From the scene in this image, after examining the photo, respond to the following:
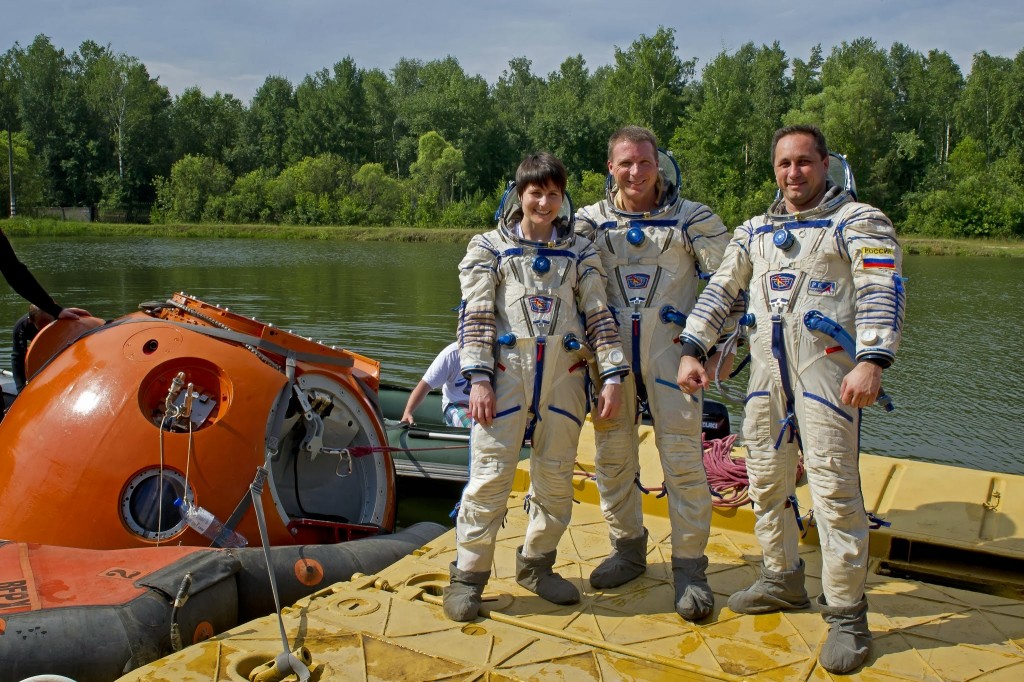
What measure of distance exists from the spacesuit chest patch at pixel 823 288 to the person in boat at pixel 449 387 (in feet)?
12.4

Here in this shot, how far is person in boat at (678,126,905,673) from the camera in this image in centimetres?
350

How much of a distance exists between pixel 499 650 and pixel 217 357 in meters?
2.72

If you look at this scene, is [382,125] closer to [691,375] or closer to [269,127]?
[269,127]

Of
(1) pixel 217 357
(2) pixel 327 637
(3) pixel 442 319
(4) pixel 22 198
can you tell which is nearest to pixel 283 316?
(3) pixel 442 319

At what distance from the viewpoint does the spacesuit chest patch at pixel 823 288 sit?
12.0 feet

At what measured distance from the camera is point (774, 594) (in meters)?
3.94

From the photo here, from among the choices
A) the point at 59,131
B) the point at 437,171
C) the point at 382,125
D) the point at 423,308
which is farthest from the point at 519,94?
the point at 423,308

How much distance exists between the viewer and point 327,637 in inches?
149

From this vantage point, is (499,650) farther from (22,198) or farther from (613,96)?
(613,96)

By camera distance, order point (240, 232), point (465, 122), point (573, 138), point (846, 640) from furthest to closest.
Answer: point (465, 122) → point (573, 138) → point (240, 232) → point (846, 640)

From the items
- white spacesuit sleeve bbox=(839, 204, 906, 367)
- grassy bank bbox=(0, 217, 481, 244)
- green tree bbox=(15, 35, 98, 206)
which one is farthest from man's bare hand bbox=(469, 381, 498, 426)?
green tree bbox=(15, 35, 98, 206)

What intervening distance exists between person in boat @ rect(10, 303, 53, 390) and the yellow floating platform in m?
3.76

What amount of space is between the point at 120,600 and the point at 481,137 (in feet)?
216

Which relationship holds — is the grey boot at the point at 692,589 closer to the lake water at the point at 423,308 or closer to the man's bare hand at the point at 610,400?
the man's bare hand at the point at 610,400
